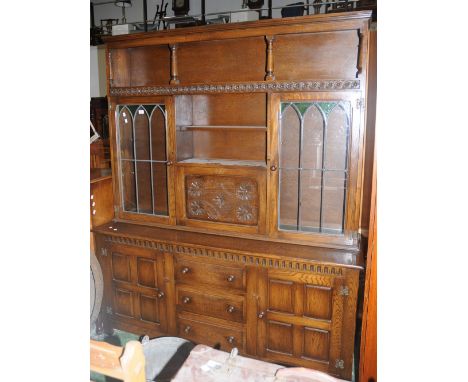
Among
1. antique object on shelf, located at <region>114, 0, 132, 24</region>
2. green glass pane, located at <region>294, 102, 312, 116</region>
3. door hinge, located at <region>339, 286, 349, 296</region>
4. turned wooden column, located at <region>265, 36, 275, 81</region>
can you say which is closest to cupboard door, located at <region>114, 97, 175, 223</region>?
turned wooden column, located at <region>265, 36, 275, 81</region>

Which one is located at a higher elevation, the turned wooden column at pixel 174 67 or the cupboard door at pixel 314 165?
the turned wooden column at pixel 174 67

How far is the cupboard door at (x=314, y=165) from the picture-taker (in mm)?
1528

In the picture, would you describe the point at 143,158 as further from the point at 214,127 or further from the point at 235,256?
the point at 235,256

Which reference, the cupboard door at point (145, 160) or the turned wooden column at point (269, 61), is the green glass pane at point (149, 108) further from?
the turned wooden column at point (269, 61)

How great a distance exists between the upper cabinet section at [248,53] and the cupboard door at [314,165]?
12 cm

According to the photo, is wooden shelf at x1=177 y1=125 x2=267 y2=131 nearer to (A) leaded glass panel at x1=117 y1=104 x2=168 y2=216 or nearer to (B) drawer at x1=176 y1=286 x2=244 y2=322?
(A) leaded glass panel at x1=117 y1=104 x2=168 y2=216

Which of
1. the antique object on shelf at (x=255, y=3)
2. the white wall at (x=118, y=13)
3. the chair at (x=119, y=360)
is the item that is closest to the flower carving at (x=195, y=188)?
the chair at (x=119, y=360)

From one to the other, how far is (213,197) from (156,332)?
800 millimetres

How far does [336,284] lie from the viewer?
154 cm

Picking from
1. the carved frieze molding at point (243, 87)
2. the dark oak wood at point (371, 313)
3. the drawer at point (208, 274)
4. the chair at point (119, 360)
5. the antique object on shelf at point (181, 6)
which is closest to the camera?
the chair at point (119, 360)

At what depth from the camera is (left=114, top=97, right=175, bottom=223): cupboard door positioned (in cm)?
183

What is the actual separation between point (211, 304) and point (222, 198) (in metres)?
0.53
